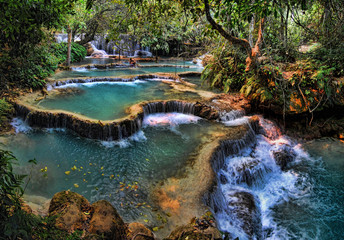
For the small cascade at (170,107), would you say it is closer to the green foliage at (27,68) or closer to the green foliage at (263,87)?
the green foliage at (263,87)

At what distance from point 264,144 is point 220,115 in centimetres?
204

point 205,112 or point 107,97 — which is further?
point 107,97

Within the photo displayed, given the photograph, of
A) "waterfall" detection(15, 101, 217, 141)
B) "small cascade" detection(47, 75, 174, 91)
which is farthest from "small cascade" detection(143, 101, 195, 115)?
"small cascade" detection(47, 75, 174, 91)

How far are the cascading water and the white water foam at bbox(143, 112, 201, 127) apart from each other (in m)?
2.74

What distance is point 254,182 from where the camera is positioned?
660cm

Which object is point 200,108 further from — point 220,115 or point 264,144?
point 264,144

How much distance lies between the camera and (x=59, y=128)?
817 cm

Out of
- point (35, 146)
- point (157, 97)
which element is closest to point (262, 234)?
point (35, 146)

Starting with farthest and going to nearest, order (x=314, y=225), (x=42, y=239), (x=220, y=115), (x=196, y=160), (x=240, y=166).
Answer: (x=220, y=115)
(x=240, y=166)
(x=196, y=160)
(x=314, y=225)
(x=42, y=239)

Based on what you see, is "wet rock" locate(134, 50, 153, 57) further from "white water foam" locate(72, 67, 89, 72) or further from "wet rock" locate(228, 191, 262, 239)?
"wet rock" locate(228, 191, 262, 239)

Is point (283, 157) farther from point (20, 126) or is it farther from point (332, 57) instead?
point (20, 126)

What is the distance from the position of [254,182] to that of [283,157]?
1.81 metres

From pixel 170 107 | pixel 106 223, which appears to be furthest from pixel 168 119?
pixel 106 223

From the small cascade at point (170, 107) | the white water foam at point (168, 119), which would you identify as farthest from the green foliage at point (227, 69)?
the white water foam at point (168, 119)
